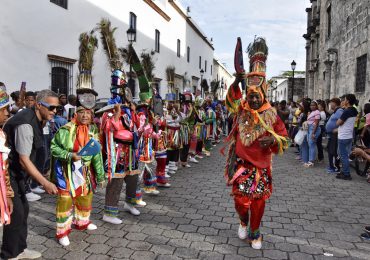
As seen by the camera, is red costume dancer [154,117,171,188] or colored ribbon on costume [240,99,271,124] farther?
red costume dancer [154,117,171,188]

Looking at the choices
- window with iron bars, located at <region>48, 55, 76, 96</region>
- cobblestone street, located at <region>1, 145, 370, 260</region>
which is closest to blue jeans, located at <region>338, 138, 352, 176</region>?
cobblestone street, located at <region>1, 145, 370, 260</region>

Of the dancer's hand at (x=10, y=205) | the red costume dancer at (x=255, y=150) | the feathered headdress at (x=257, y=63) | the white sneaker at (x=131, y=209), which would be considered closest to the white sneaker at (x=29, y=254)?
the dancer's hand at (x=10, y=205)

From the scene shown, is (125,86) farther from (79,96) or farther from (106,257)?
(106,257)

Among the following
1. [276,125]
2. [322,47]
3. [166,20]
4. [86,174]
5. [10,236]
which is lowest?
[10,236]

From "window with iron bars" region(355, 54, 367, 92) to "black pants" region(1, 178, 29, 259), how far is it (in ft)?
40.4

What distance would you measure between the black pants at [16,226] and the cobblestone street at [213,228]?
43cm

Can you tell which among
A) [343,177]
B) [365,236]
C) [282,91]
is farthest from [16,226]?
[282,91]

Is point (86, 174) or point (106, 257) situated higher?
point (86, 174)

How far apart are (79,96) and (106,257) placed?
189 cm

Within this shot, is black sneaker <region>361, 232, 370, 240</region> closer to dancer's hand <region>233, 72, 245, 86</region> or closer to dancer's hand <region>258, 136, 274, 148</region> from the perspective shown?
dancer's hand <region>258, 136, 274, 148</region>

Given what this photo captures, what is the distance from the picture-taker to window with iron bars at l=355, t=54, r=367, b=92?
12.4 m

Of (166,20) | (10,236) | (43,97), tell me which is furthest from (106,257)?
(166,20)

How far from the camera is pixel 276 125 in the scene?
4070mm

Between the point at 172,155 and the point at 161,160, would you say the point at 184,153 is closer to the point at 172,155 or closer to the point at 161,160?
the point at 172,155
